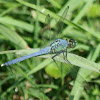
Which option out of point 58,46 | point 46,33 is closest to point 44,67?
point 58,46

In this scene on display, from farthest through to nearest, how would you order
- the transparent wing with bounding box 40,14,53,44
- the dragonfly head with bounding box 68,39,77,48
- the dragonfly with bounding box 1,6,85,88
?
1. the transparent wing with bounding box 40,14,53,44
2. the dragonfly head with bounding box 68,39,77,48
3. the dragonfly with bounding box 1,6,85,88

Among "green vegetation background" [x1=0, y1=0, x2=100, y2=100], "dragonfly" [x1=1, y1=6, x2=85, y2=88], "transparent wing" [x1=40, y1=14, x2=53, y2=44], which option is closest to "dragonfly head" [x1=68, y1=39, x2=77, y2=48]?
"dragonfly" [x1=1, y1=6, x2=85, y2=88]

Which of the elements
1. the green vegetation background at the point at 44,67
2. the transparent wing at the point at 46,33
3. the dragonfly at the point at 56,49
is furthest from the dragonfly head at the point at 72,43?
the transparent wing at the point at 46,33

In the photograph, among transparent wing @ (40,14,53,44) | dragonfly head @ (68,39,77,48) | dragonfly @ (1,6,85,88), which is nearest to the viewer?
dragonfly @ (1,6,85,88)

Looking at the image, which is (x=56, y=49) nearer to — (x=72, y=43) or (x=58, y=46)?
(x=58, y=46)

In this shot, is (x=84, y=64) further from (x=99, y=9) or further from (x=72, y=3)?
(x=99, y=9)

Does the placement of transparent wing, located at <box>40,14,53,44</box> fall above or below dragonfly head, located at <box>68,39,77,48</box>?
above

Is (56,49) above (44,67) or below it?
above

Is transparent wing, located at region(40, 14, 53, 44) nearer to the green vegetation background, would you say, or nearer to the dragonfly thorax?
the green vegetation background
